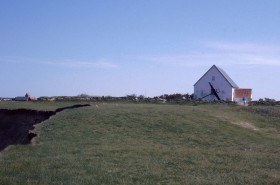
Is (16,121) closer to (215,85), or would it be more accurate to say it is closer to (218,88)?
(215,85)

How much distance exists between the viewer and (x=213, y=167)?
14.9 meters

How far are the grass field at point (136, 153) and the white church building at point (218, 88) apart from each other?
32280 millimetres

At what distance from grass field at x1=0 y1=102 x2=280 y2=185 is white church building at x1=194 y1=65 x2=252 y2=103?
106 feet

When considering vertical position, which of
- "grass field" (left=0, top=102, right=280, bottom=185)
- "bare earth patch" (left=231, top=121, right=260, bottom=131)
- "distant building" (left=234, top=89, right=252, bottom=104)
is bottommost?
"grass field" (left=0, top=102, right=280, bottom=185)

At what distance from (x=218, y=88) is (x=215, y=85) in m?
0.66

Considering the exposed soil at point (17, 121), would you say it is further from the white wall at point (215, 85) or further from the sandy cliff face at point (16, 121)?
the white wall at point (215, 85)

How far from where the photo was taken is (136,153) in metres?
17.6

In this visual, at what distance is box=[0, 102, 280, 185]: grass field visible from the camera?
1308 centimetres

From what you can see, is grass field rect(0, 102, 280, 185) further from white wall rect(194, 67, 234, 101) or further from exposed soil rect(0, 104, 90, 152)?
white wall rect(194, 67, 234, 101)

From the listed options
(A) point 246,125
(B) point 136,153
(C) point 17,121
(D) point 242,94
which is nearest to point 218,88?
(D) point 242,94

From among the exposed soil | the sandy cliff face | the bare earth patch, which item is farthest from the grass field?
the sandy cliff face

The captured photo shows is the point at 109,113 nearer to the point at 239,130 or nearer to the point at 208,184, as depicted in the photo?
the point at 239,130

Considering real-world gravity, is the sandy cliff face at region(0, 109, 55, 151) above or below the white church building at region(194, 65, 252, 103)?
below

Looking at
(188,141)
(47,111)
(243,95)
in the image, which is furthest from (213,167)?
(243,95)
